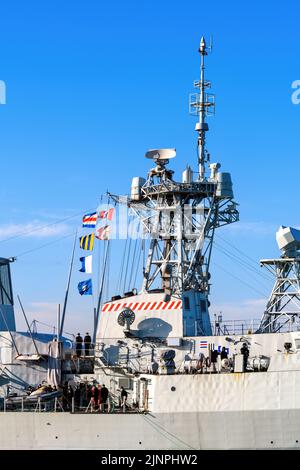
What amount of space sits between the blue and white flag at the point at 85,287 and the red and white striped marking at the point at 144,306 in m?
1.02

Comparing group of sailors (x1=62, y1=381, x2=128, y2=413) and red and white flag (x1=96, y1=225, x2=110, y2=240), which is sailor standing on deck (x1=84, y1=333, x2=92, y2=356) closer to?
group of sailors (x1=62, y1=381, x2=128, y2=413)

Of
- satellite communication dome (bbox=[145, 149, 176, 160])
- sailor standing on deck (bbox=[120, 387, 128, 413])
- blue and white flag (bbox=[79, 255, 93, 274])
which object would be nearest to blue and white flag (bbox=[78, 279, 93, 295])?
blue and white flag (bbox=[79, 255, 93, 274])

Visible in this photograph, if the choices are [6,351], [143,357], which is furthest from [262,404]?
[6,351]

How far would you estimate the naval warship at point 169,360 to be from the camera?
30.8 metres

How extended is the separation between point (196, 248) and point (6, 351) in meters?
9.18

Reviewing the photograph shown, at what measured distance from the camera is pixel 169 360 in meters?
32.8

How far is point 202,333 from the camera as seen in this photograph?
36.4 meters

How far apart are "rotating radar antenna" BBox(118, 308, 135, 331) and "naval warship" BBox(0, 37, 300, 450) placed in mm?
40

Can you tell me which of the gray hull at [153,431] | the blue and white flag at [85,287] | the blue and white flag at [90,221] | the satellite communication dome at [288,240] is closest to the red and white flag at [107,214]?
the blue and white flag at [90,221]

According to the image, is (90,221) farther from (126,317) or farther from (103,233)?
(126,317)

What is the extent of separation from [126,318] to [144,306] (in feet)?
4.03

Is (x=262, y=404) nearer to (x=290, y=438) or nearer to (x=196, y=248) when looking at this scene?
(x=290, y=438)

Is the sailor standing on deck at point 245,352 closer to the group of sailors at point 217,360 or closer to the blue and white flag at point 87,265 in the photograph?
the group of sailors at point 217,360

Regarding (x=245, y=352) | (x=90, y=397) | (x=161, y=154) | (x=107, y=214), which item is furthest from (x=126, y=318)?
(x=161, y=154)
